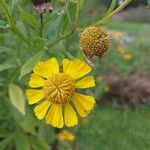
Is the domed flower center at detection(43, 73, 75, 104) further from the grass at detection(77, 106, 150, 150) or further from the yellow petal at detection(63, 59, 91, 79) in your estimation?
the grass at detection(77, 106, 150, 150)

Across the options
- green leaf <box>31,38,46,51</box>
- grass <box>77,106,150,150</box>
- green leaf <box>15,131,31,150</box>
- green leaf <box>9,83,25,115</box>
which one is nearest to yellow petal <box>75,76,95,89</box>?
green leaf <box>31,38,46,51</box>

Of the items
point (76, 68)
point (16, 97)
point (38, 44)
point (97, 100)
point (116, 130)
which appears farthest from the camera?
point (97, 100)

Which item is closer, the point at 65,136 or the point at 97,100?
the point at 65,136

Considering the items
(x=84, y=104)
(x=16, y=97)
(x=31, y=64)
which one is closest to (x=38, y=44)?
(x=31, y=64)

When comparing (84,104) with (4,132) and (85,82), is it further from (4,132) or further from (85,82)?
(4,132)

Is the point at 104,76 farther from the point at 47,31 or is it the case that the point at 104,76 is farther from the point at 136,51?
the point at 47,31

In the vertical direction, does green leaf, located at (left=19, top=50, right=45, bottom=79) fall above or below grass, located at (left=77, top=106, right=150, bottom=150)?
above

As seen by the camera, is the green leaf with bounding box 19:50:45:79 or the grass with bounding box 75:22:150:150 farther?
the grass with bounding box 75:22:150:150
